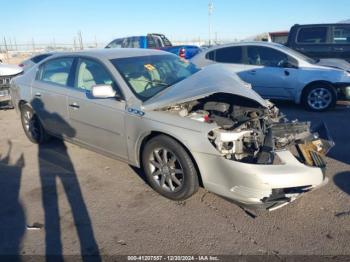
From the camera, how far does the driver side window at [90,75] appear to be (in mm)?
4309

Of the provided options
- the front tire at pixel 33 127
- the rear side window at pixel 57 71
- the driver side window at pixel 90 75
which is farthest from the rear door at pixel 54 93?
the front tire at pixel 33 127

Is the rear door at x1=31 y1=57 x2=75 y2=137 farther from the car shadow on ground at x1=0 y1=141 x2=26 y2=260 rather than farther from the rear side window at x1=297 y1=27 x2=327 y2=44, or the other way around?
the rear side window at x1=297 y1=27 x2=327 y2=44

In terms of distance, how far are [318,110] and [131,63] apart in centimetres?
505

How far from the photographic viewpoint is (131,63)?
441 centimetres

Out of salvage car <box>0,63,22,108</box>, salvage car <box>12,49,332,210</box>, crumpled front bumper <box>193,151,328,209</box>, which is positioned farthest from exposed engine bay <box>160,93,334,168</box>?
salvage car <box>0,63,22,108</box>

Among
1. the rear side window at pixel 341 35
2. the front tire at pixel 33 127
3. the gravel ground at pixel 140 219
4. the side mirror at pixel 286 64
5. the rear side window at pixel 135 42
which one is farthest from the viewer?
the rear side window at pixel 135 42

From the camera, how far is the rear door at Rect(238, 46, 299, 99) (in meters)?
7.68

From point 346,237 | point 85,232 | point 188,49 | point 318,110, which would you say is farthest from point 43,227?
A: point 188,49

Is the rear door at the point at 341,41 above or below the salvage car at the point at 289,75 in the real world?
above

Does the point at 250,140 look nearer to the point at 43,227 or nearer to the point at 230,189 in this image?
the point at 230,189

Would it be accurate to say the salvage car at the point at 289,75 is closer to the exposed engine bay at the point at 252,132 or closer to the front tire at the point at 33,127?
the exposed engine bay at the point at 252,132

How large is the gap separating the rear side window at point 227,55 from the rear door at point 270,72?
0.20m

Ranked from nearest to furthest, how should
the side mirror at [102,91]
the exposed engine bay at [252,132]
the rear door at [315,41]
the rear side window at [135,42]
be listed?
the exposed engine bay at [252,132], the side mirror at [102,91], the rear door at [315,41], the rear side window at [135,42]

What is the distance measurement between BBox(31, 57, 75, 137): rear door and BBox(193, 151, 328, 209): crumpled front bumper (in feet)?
7.76
